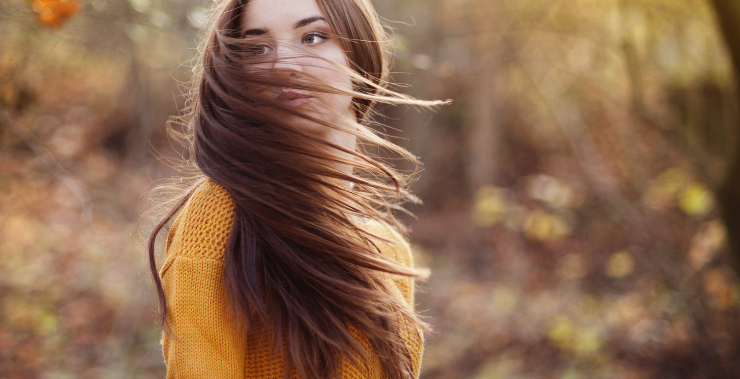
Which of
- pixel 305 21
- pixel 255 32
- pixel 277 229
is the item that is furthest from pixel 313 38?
pixel 277 229

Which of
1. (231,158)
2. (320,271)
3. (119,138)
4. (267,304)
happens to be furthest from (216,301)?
(119,138)

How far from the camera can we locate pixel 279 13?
50.9 inches

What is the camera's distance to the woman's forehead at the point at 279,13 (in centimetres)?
129

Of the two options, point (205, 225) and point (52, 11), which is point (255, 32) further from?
point (52, 11)

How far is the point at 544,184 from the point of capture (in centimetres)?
639

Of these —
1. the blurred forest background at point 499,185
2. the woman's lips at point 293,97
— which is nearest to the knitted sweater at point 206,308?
the woman's lips at point 293,97

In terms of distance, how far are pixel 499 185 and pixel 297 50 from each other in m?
6.64

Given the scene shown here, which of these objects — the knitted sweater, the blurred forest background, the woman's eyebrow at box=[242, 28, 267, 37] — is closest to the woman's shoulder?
the knitted sweater

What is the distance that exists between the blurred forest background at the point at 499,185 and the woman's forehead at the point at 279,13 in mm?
1224

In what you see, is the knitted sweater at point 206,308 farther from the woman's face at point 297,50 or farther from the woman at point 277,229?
the woman's face at point 297,50

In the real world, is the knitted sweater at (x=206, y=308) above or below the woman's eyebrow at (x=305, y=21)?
below

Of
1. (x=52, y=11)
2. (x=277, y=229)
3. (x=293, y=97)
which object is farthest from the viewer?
(x=52, y=11)

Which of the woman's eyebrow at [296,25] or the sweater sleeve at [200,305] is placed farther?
the woman's eyebrow at [296,25]

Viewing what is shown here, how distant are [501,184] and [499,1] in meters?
3.07
